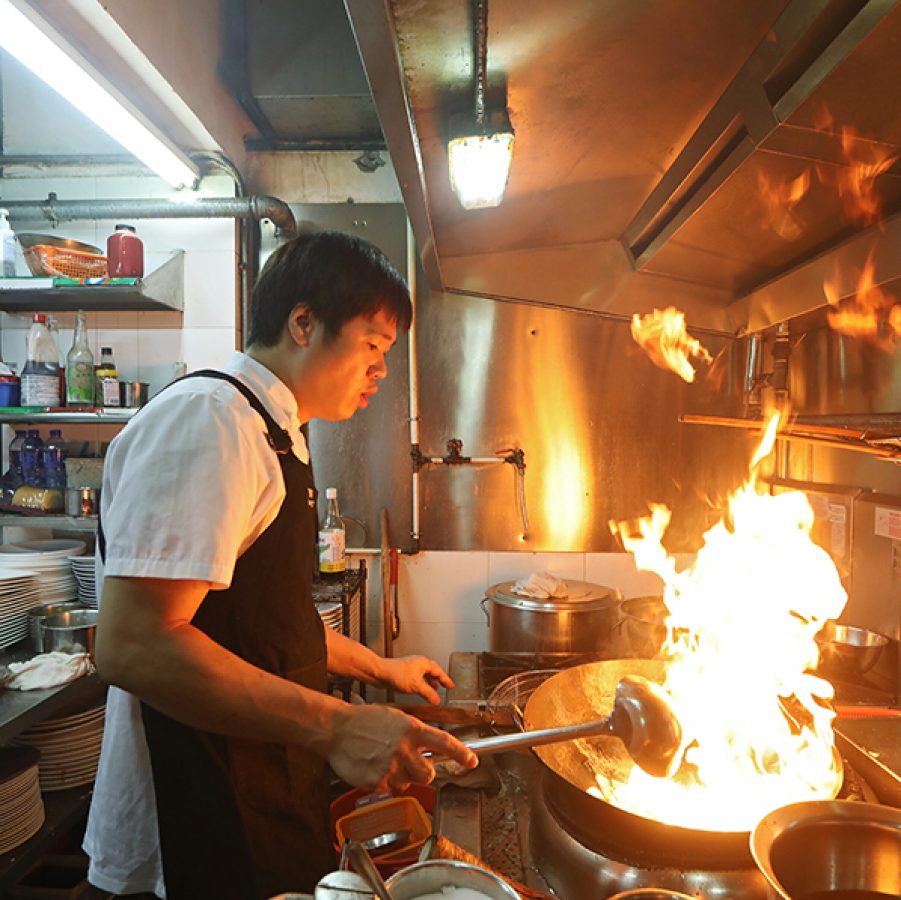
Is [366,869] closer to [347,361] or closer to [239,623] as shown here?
[239,623]

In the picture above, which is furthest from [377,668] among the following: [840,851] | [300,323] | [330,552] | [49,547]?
[49,547]

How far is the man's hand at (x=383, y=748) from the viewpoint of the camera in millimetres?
1164

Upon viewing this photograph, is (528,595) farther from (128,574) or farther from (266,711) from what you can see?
(128,574)

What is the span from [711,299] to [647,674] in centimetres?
205

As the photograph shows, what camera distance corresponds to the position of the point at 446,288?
139 inches

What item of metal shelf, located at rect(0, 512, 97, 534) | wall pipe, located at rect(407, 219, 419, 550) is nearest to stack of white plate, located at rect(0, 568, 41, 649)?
metal shelf, located at rect(0, 512, 97, 534)

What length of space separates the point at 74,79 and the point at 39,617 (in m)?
2.13

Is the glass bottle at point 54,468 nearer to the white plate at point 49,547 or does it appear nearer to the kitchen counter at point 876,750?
the white plate at point 49,547

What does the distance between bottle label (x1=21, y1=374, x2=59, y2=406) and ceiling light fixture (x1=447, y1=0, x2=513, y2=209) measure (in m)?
2.35

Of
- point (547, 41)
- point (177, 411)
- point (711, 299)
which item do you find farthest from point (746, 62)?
point (711, 299)

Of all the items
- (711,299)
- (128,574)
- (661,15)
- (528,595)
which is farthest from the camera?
(711,299)

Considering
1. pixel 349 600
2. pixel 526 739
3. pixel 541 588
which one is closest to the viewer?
pixel 526 739

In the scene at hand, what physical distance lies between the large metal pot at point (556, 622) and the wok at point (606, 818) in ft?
3.64

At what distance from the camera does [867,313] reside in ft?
7.88
